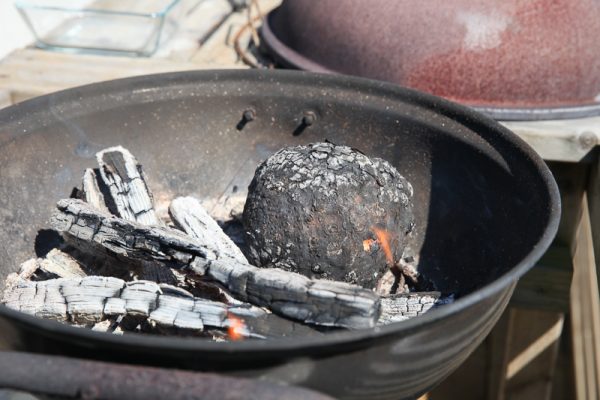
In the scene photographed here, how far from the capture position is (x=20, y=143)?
1418 mm

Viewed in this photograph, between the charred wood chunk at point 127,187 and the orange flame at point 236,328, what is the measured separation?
→ 42cm

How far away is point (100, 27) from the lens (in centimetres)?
235

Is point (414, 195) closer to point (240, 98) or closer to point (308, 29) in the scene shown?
point (240, 98)

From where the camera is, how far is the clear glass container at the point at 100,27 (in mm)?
2228

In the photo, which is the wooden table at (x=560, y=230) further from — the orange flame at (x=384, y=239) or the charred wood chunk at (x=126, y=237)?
the charred wood chunk at (x=126, y=237)

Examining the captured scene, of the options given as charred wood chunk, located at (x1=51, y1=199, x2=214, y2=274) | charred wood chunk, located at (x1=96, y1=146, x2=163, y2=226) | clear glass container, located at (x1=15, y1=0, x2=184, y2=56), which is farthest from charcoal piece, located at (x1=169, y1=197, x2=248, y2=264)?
clear glass container, located at (x1=15, y1=0, x2=184, y2=56)

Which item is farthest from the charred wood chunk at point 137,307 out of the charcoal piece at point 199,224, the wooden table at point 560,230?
the wooden table at point 560,230

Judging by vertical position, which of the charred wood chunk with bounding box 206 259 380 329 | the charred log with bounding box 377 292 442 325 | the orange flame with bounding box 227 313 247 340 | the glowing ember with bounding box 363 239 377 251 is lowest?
the orange flame with bounding box 227 313 247 340

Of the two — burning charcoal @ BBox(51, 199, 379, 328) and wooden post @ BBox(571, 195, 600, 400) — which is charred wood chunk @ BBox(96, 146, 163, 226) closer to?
burning charcoal @ BBox(51, 199, 379, 328)

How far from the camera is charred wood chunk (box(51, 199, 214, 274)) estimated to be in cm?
121

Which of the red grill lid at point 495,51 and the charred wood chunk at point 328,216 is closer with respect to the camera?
the charred wood chunk at point 328,216

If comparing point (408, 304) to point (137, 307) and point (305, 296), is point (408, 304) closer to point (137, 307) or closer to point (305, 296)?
point (305, 296)

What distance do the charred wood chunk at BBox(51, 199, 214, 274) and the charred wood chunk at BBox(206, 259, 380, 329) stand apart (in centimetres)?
8

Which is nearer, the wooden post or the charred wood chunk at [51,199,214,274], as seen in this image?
the charred wood chunk at [51,199,214,274]
